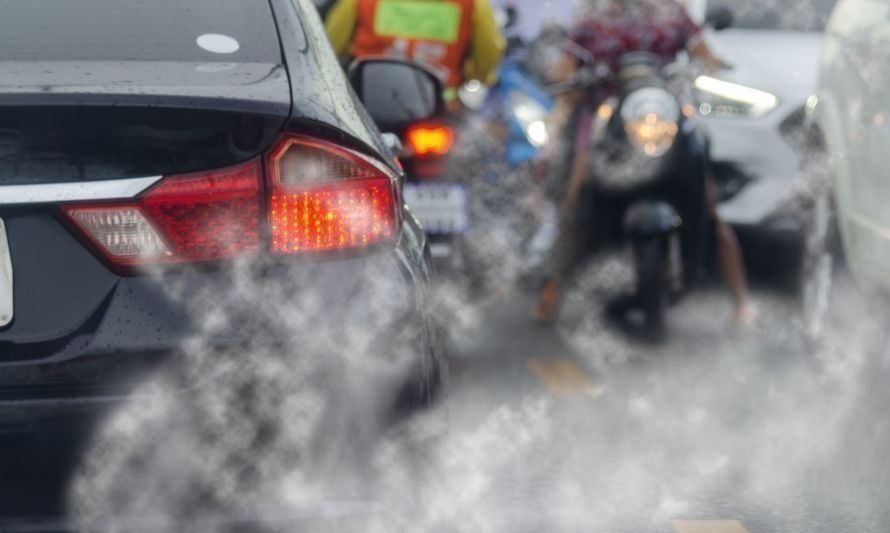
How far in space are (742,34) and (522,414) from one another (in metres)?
5.43

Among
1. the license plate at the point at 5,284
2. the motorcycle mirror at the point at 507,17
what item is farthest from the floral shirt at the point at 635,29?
the license plate at the point at 5,284

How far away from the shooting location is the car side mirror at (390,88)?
483cm

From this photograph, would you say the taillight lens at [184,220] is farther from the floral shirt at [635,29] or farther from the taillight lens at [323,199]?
the floral shirt at [635,29]

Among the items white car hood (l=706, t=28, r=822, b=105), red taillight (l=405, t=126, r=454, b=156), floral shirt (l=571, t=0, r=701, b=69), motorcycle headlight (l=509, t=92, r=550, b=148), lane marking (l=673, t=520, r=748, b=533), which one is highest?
floral shirt (l=571, t=0, r=701, b=69)

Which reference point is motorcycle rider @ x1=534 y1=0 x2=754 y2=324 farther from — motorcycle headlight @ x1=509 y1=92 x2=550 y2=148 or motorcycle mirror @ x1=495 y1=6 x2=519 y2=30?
motorcycle mirror @ x1=495 y1=6 x2=519 y2=30

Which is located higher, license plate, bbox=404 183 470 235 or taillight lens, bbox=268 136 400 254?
taillight lens, bbox=268 136 400 254

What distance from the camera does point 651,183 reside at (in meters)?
8.04

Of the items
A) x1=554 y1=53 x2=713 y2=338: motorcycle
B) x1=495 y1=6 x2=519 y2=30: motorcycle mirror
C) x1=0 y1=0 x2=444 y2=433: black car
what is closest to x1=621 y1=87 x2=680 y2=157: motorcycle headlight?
x1=554 y1=53 x2=713 y2=338: motorcycle

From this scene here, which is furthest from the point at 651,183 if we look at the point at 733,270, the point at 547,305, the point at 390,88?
the point at 390,88

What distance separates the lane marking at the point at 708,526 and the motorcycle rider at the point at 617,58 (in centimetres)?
316

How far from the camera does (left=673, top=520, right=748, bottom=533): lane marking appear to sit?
17.2 ft

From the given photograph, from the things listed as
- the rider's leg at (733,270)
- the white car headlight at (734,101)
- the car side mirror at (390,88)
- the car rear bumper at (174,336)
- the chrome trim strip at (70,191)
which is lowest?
the rider's leg at (733,270)

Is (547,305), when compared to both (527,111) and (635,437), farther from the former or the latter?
(635,437)

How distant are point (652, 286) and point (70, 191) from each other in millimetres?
4833
